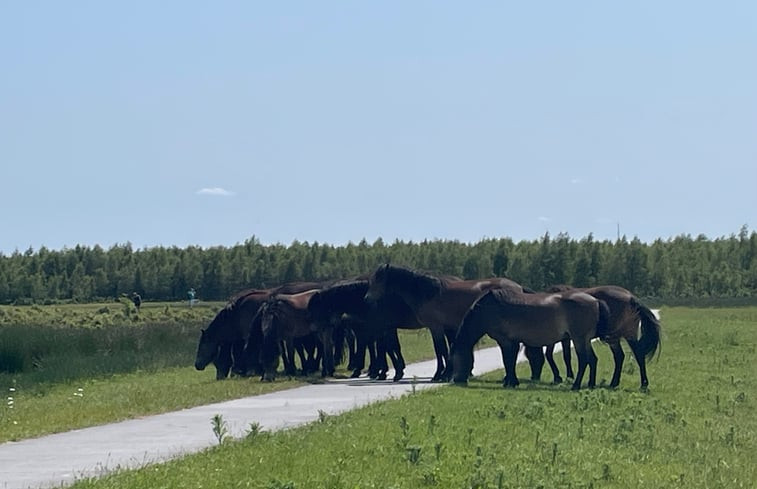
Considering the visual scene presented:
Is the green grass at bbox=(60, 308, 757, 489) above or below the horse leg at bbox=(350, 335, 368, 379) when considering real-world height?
below

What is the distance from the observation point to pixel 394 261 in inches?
3627

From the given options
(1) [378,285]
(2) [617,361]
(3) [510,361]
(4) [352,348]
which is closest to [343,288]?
(1) [378,285]

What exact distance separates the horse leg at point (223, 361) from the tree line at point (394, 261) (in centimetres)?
6306

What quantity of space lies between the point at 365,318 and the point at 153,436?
11.9 meters

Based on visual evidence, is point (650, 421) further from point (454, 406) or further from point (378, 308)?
point (378, 308)

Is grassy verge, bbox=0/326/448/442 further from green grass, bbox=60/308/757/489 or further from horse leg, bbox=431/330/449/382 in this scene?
green grass, bbox=60/308/757/489

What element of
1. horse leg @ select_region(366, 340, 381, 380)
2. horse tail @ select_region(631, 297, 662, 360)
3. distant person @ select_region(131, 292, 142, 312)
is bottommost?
horse leg @ select_region(366, 340, 381, 380)

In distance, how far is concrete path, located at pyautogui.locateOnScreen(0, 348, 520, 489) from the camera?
1188cm

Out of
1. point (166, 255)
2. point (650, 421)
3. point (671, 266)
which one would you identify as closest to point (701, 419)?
point (650, 421)

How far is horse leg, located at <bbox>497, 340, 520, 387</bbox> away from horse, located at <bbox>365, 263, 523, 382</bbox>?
85.8 inches

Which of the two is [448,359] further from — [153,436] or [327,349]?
[153,436]

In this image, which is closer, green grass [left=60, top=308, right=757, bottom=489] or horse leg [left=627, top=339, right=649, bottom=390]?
green grass [left=60, top=308, right=757, bottom=489]

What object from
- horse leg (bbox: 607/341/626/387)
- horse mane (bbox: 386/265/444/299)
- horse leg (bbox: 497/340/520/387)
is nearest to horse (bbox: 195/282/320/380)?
horse mane (bbox: 386/265/444/299)

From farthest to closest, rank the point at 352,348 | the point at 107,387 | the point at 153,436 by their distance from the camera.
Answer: the point at 352,348
the point at 107,387
the point at 153,436
